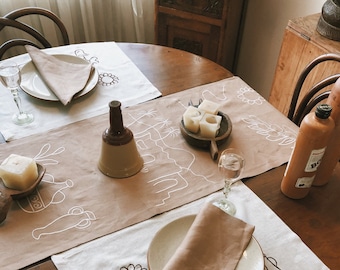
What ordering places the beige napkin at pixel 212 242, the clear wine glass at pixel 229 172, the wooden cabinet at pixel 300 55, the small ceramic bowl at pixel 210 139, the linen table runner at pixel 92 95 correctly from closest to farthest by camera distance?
the beige napkin at pixel 212 242 → the clear wine glass at pixel 229 172 → the small ceramic bowl at pixel 210 139 → the linen table runner at pixel 92 95 → the wooden cabinet at pixel 300 55

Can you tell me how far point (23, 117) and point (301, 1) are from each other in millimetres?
1531

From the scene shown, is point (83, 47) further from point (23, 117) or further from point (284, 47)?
point (284, 47)

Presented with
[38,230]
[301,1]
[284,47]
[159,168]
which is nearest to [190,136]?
[159,168]

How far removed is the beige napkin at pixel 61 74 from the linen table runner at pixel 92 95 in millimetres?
34

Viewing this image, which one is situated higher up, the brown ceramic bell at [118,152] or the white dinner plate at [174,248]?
the brown ceramic bell at [118,152]

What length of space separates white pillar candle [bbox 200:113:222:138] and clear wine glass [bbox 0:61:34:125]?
491mm

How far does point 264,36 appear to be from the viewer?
7.44ft

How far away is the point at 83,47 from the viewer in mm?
1426

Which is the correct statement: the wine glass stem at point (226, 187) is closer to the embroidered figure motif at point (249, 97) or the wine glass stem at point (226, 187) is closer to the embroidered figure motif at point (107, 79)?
the embroidered figure motif at point (249, 97)

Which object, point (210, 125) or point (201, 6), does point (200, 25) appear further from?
point (210, 125)

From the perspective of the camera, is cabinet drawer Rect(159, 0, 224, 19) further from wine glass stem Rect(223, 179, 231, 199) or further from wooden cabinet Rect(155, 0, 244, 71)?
wine glass stem Rect(223, 179, 231, 199)

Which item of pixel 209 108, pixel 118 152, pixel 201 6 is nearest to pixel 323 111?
pixel 209 108

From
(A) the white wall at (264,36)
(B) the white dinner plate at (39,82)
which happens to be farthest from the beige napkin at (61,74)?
(A) the white wall at (264,36)

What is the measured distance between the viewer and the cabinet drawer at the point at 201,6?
197 cm
